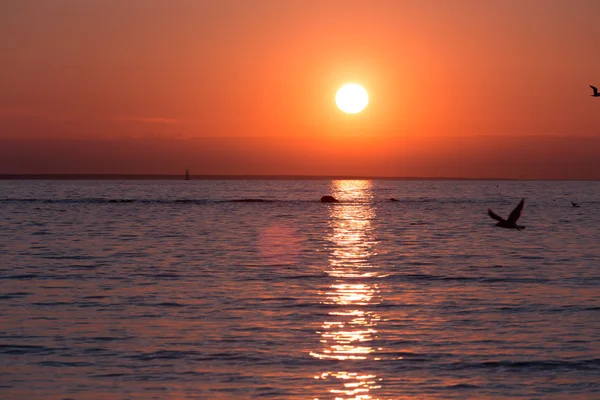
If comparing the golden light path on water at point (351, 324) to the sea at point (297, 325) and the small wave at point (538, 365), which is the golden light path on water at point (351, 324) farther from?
the small wave at point (538, 365)

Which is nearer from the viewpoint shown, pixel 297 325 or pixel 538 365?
pixel 538 365

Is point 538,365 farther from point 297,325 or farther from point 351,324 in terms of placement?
point 297,325

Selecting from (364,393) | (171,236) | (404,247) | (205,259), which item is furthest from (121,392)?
(171,236)

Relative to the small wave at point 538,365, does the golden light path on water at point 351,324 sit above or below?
below

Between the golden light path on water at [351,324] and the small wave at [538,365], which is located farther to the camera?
the small wave at [538,365]

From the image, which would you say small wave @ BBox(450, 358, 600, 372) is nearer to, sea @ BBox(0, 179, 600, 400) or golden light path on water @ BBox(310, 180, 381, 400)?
sea @ BBox(0, 179, 600, 400)

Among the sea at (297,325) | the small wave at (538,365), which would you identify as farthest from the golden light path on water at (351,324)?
the small wave at (538,365)

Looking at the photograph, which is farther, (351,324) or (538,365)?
(351,324)

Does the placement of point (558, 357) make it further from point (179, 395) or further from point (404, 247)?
point (404, 247)

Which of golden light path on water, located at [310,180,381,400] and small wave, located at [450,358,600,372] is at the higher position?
small wave, located at [450,358,600,372]

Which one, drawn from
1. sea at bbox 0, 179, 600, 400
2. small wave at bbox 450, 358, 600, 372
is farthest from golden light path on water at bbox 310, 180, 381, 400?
small wave at bbox 450, 358, 600, 372

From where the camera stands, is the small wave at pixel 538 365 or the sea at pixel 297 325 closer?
the sea at pixel 297 325

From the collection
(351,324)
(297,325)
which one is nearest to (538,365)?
(351,324)

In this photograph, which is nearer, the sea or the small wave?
the sea
